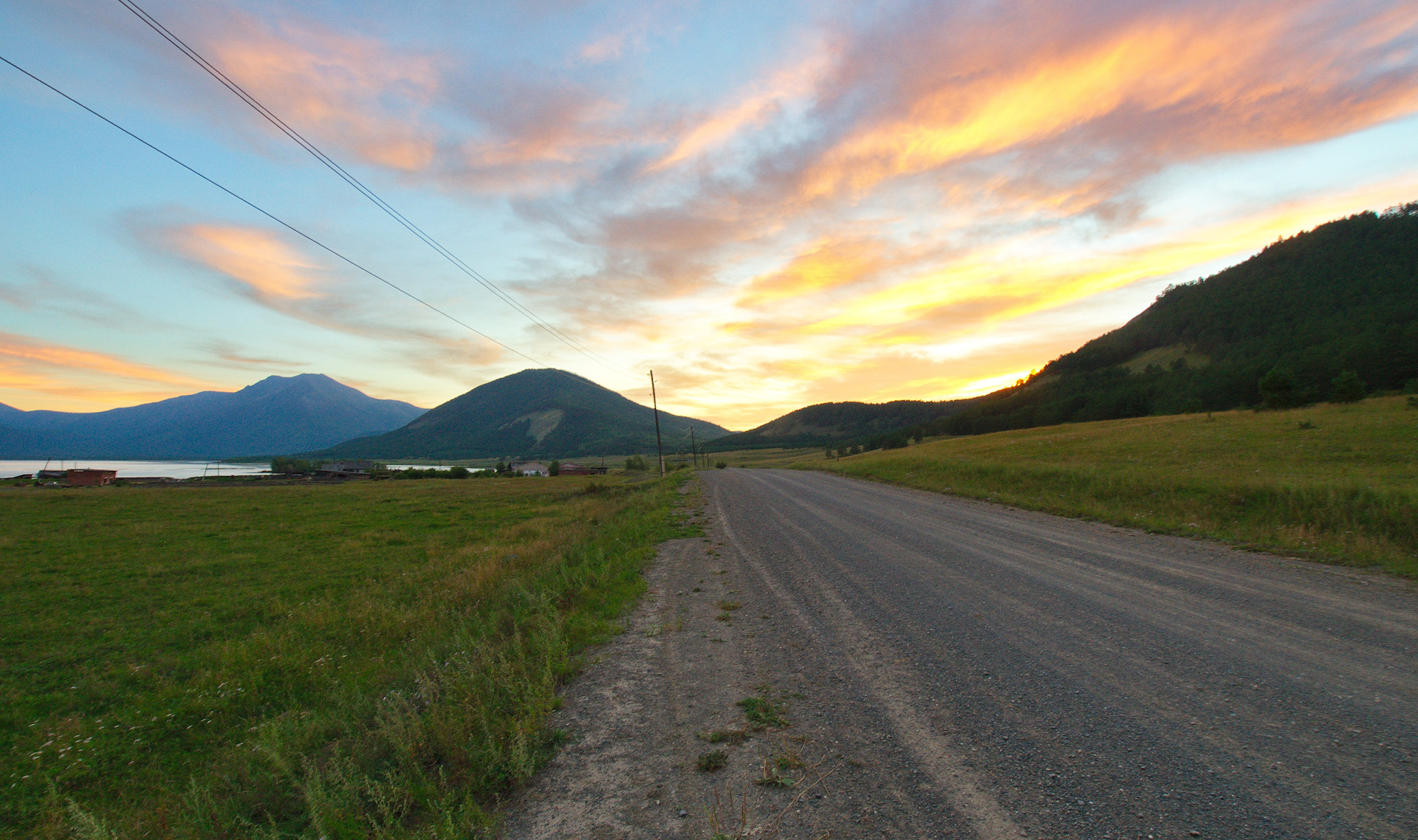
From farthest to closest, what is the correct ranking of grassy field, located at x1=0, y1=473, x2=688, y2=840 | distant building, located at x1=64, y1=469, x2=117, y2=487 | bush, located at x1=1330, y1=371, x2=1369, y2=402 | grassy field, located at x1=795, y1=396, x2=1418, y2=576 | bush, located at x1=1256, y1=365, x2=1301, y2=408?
distant building, located at x1=64, y1=469, x2=117, y2=487 → bush, located at x1=1256, y1=365, x2=1301, y2=408 → bush, located at x1=1330, y1=371, x2=1369, y2=402 → grassy field, located at x1=795, y1=396, x2=1418, y2=576 → grassy field, located at x1=0, y1=473, x2=688, y2=840

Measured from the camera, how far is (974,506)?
1933 centimetres

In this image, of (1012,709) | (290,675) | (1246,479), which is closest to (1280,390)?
(1246,479)

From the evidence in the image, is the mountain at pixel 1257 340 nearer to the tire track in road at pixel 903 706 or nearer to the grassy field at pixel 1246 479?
the grassy field at pixel 1246 479

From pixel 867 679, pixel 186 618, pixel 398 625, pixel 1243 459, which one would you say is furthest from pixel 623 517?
pixel 1243 459

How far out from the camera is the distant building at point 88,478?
216ft

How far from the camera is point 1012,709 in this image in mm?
4820

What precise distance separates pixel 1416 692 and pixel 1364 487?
1262 cm

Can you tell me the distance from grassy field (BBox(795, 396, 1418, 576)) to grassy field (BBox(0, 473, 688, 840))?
44.4 ft

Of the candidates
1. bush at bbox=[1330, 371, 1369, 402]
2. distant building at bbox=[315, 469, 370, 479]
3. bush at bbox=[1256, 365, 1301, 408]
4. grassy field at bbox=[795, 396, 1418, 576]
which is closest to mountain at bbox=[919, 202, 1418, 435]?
bush at bbox=[1256, 365, 1301, 408]

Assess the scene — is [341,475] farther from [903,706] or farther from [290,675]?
[903,706]

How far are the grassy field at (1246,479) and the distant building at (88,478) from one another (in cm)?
9204

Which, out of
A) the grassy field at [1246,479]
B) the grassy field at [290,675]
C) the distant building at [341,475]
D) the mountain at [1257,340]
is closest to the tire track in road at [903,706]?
the grassy field at [290,675]

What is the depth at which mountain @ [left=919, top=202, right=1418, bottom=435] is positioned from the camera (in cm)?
6650

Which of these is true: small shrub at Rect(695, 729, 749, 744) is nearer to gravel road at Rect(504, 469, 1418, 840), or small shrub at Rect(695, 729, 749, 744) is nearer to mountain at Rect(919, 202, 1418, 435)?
gravel road at Rect(504, 469, 1418, 840)
